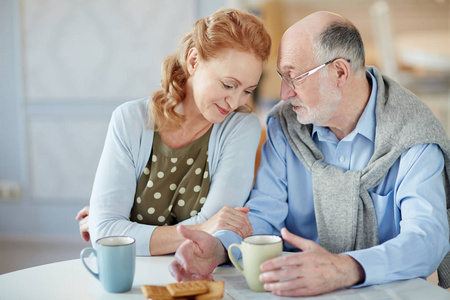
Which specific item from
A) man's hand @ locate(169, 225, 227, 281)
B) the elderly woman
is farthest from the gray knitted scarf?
man's hand @ locate(169, 225, 227, 281)

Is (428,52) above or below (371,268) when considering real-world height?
above

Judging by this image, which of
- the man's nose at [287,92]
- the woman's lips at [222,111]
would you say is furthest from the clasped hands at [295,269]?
the man's nose at [287,92]

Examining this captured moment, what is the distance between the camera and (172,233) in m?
1.42

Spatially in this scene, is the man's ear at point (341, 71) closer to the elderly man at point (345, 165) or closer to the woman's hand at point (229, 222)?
the elderly man at point (345, 165)

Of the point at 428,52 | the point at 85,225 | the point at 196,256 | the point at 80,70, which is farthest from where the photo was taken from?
the point at 80,70

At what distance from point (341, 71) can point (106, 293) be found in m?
0.89

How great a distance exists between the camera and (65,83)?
3.87 m

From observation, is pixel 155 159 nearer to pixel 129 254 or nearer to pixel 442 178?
pixel 129 254

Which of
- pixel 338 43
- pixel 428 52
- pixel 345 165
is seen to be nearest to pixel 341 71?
pixel 338 43

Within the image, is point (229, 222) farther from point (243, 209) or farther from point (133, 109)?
point (133, 109)

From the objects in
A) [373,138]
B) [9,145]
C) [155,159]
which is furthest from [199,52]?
[9,145]

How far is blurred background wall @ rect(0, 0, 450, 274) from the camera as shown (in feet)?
12.5

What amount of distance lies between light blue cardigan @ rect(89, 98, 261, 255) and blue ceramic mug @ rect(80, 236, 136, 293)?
1.00 feet

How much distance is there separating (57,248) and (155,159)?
238 centimetres
